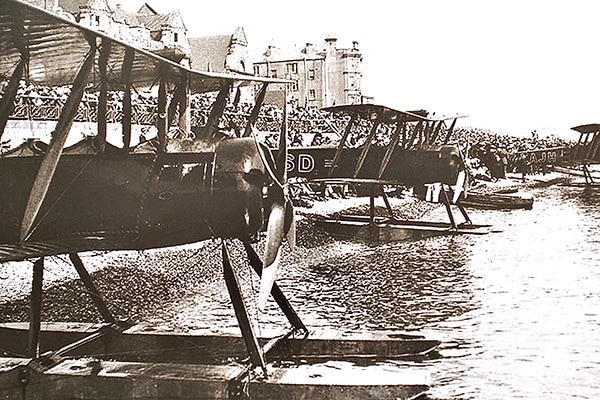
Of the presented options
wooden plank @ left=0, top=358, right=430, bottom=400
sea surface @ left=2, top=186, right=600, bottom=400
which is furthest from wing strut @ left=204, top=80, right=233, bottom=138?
wooden plank @ left=0, top=358, right=430, bottom=400

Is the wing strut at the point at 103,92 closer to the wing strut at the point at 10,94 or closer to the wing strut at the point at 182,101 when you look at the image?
the wing strut at the point at 10,94

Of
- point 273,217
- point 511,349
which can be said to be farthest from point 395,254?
point 273,217

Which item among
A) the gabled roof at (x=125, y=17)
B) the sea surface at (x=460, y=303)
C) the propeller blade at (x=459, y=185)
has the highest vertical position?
the gabled roof at (x=125, y=17)

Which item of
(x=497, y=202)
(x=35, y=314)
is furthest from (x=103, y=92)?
(x=497, y=202)

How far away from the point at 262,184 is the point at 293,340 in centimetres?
190

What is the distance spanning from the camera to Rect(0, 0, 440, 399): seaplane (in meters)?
5.90

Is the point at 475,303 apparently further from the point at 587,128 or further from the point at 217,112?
the point at 587,128

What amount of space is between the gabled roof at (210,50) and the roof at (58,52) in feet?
301

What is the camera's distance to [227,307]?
10125 millimetres

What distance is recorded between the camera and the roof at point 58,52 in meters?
5.21

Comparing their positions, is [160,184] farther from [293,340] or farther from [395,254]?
[395,254]

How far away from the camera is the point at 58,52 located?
6.79 m

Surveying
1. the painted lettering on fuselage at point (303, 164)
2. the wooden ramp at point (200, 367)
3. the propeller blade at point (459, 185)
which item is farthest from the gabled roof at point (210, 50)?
the wooden ramp at point (200, 367)

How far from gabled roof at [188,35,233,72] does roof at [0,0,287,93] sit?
91772 mm
